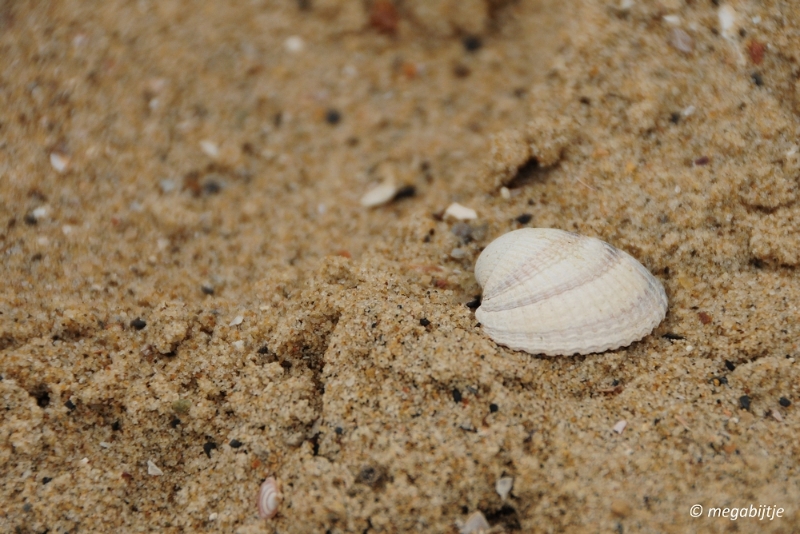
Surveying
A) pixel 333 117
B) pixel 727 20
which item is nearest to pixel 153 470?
pixel 333 117

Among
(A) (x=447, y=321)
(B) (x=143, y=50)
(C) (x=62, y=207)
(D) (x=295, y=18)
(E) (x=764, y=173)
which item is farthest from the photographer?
(D) (x=295, y=18)

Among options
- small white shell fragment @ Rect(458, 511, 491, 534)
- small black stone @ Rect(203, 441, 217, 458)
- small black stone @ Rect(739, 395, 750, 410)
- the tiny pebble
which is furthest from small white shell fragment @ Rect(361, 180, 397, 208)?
small black stone @ Rect(739, 395, 750, 410)

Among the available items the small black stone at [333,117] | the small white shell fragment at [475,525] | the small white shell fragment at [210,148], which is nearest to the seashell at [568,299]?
the small white shell fragment at [475,525]

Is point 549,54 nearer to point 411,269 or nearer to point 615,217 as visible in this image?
point 615,217

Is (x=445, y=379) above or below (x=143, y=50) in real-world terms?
below

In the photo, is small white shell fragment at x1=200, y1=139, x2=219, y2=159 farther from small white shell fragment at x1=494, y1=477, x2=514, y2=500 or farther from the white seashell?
small white shell fragment at x1=494, y1=477, x2=514, y2=500

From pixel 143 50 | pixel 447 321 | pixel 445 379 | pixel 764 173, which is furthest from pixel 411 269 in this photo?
pixel 143 50

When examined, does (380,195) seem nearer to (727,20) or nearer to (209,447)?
(209,447)
